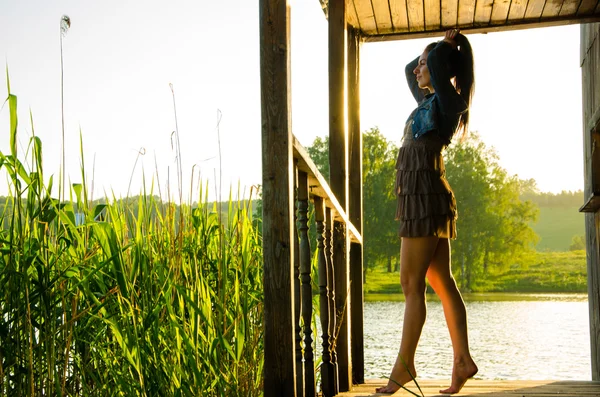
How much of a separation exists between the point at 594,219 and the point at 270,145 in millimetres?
3882

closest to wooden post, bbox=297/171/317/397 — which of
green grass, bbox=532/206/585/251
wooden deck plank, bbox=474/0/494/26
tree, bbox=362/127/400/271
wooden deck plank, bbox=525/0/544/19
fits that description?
wooden deck plank, bbox=474/0/494/26

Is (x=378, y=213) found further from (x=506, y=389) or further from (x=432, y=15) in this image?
(x=506, y=389)

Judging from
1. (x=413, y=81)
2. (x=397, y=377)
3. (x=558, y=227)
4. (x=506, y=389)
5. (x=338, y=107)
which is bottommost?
(x=506, y=389)

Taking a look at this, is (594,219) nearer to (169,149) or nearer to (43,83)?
(169,149)

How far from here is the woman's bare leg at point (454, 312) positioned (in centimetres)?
310

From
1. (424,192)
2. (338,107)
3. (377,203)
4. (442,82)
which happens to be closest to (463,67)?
(442,82)

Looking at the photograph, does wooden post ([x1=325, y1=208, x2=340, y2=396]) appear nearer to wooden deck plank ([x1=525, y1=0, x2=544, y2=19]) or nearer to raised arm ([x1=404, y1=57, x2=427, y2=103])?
raised arm ([x1=404, y1=57, x2=427, y2=103])

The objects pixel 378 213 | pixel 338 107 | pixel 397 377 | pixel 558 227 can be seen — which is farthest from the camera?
pixel 558 227

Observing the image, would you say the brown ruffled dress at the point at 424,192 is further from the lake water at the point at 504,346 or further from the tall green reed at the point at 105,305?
the lake water at the point at 504,346

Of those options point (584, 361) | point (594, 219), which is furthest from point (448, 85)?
point (584, 361)

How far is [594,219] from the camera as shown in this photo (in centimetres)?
518

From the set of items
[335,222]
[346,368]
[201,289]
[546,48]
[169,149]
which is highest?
[546,48]

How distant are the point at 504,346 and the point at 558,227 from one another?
5853 centimetres

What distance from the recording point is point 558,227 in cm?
6806
